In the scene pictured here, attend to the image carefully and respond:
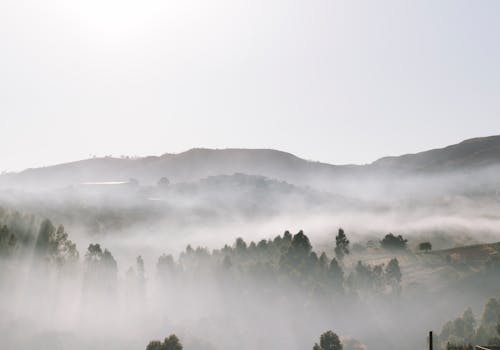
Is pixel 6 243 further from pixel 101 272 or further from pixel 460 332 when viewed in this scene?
pixel 460 332

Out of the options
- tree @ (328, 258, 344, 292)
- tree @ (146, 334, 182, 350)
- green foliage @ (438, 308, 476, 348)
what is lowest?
green foliage @ (438, 308, 476, 348)

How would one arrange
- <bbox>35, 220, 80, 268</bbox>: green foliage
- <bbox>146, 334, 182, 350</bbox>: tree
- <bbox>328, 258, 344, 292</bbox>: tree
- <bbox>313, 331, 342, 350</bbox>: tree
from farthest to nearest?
<bbox>328, 258, 344, 292</bbox>: tree < <bbox>35, 220, 80, 268</bbox>: green foliage < <bbox>313, 331, 342, 350</bbox>: tree < <bbox>146, 334, 182, 350</bbox>: tree

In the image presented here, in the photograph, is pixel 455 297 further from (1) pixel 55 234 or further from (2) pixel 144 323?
(1) pixel 55 234

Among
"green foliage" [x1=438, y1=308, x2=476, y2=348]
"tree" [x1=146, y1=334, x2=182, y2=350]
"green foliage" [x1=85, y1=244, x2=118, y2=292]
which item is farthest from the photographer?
"green foliage" [x1=85, y1=244, x2=118, y2=292]

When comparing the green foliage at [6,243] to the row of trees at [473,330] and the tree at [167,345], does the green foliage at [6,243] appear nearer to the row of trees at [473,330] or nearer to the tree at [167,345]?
the tree at [167,345]

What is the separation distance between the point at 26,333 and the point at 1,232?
36.7 meters

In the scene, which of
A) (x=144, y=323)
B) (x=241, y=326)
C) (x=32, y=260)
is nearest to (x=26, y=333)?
(x=32, y=260)

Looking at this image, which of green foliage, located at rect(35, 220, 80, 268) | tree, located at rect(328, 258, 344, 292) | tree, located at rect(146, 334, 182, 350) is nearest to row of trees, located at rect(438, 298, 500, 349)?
tree, located at rect(328, 258, 344, 292)

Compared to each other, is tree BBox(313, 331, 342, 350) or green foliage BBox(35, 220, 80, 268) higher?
green foliage BBox(35, 220, 80, 268)

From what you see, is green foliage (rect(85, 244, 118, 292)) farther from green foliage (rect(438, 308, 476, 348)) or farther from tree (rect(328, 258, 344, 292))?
green foliage (rect(438, 308, 476, 348))

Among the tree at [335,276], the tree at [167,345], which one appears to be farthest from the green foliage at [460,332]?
the tree at [167,345]

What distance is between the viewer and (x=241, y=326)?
18075 cm

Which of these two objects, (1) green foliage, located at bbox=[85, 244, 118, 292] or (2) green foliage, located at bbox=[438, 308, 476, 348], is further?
(1) green foliage, located at bbox=[85, 244, 118, 292]

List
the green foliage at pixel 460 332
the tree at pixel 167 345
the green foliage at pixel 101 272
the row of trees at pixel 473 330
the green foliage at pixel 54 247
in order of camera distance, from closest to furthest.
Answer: the tree at pixel 167 345
the row of trees at pixel 473 330
the green foliage at pixel 460 332
the green foliage at pixel 54 247
the green foliage at pixel 101 272
